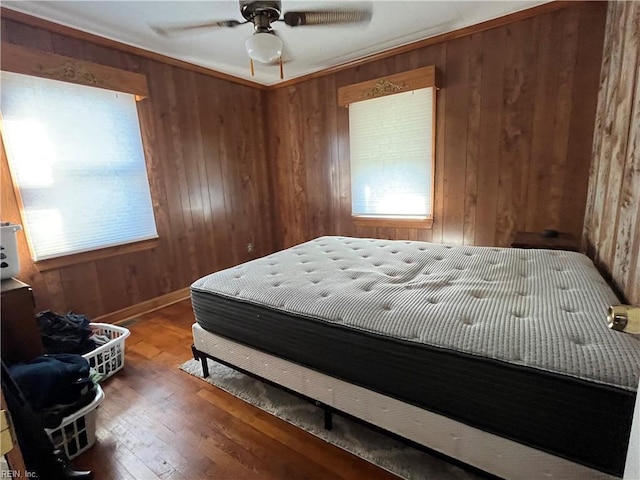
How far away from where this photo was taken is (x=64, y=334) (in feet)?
6.36

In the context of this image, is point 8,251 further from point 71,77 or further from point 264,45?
point 264,45

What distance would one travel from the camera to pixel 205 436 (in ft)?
4.76

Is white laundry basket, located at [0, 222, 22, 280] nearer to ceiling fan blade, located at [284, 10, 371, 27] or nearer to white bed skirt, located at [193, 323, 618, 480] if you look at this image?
white bed skirt, located at [193, 323, 618, 480]

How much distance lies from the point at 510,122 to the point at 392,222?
1.33 m

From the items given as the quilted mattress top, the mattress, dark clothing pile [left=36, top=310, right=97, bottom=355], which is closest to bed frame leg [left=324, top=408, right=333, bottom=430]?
the mattress

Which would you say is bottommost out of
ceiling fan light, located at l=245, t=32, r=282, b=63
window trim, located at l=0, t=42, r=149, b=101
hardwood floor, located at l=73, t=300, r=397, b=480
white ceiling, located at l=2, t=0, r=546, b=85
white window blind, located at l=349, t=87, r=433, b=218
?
hardwood floor, located at l=73, t=300, r=397, b=480

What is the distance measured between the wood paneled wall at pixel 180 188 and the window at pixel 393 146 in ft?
4.20

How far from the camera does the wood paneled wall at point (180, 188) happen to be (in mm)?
2361

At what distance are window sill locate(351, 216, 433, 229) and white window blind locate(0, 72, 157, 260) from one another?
214 centimetres

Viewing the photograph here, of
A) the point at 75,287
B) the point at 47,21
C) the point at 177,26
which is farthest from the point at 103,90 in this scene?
the point at 75,287

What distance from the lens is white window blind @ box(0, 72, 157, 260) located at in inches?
83.8

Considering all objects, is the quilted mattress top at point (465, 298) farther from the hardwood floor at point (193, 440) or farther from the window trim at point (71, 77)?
the window trim at point (71, 77)

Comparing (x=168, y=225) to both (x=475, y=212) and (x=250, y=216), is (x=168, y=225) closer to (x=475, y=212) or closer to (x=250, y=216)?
(x=250, y=216)

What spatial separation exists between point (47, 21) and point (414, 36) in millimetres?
2789
